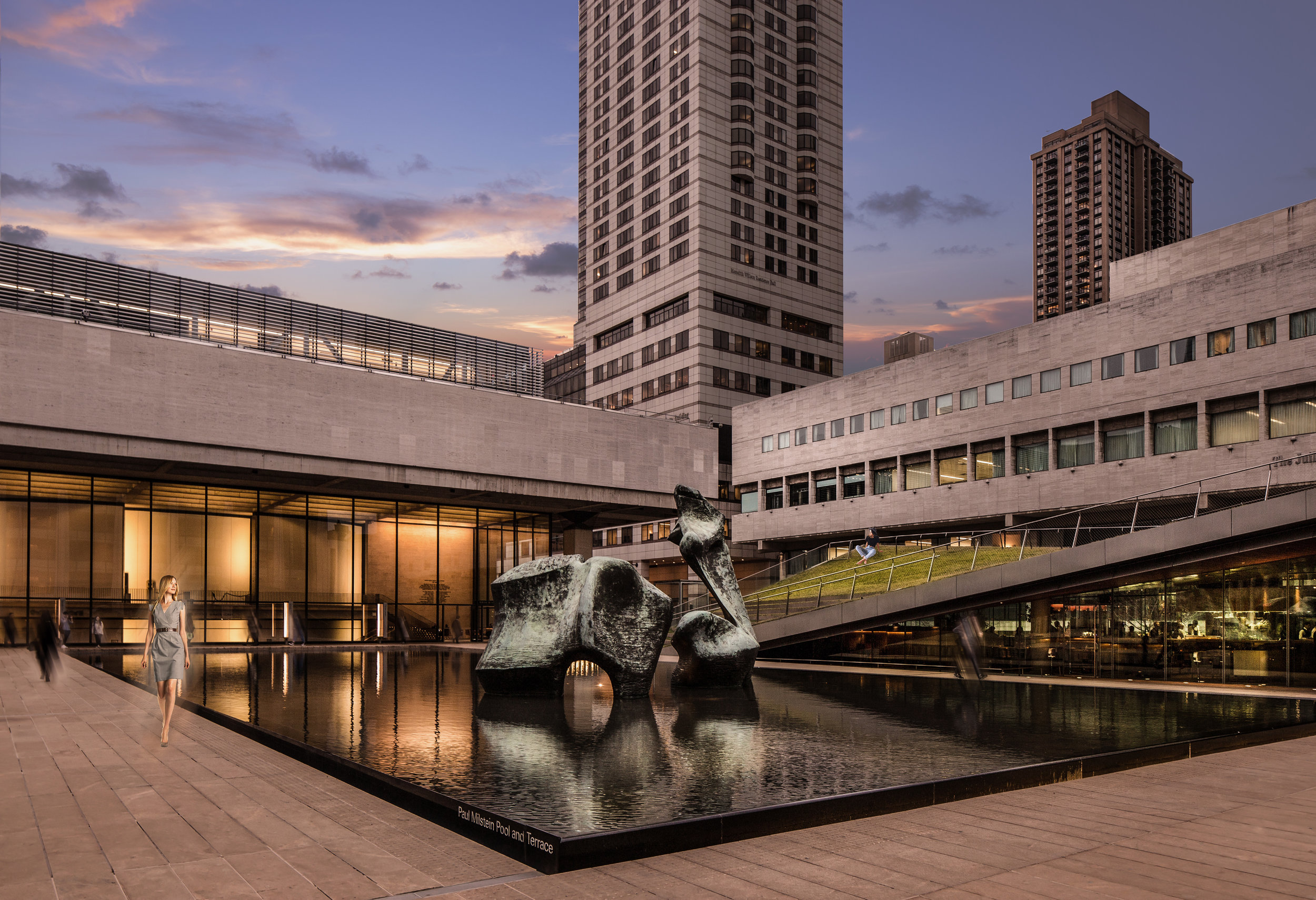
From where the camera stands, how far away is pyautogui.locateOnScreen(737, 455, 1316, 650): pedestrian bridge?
2158cm

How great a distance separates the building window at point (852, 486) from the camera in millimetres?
58406

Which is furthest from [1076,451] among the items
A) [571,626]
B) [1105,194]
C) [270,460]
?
[1105,194]

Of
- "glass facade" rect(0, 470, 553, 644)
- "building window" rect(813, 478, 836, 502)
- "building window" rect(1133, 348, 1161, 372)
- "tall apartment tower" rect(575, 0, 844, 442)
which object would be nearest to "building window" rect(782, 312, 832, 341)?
"tall apartment tower" rect(575, 0, 844, 442)

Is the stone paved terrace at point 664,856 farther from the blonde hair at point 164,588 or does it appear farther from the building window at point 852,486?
the building window at point 852,486

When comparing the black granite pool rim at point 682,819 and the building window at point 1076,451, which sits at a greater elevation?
the building window at point 1076,451

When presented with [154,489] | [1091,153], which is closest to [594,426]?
[154,489]

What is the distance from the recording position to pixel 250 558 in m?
38.0

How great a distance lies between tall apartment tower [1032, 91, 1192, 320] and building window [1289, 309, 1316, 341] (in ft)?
516

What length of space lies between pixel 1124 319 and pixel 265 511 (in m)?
38.7

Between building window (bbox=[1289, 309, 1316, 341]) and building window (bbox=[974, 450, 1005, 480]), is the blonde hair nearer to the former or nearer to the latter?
building window (bbox=[1289, 309, 1316, 341])

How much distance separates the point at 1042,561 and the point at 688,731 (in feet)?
48.8

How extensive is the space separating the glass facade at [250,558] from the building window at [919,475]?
2167 centimetres

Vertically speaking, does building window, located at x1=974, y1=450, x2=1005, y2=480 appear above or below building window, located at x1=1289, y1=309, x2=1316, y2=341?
below

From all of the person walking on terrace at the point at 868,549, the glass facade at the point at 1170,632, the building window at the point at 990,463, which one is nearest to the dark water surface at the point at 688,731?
the glass facade at the point at 1170,632
